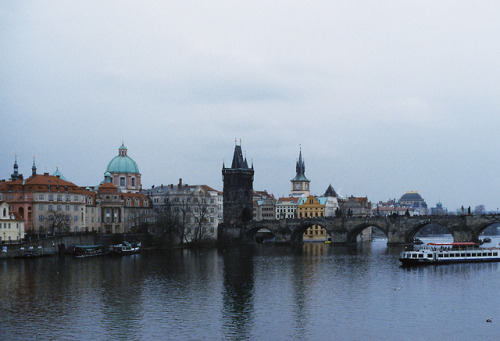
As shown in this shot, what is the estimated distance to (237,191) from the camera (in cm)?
17862

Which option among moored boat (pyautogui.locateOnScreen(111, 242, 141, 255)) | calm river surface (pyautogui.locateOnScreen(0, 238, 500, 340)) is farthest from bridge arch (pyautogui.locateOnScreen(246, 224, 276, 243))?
calm river surface (pyautogui.locateOnScreen(0, 238, 500, 340))

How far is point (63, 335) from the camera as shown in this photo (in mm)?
45969

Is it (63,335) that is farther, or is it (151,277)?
(151,277)

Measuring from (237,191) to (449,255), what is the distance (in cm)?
8544

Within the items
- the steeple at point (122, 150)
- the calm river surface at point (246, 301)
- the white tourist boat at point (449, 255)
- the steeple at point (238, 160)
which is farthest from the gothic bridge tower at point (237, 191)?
the calm river surface at point (246, 301)

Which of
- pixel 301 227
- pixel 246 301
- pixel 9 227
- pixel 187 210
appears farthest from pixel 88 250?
pixel 301 227

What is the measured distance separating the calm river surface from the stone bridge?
147ft

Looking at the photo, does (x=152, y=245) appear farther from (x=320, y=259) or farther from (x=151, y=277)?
(x=151, y=277)

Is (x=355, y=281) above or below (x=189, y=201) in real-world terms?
below

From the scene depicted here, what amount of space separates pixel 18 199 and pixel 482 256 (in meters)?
78.5

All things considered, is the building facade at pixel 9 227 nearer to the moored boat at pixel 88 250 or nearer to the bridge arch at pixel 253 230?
the moored boat at pixel 88 250

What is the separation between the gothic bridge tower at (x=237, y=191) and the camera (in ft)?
578

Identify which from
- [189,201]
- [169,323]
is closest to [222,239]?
[189,201]

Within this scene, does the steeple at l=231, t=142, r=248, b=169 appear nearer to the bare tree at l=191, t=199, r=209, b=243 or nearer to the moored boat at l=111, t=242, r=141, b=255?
the bare tree at l=191, t=199, r=209, b=243
